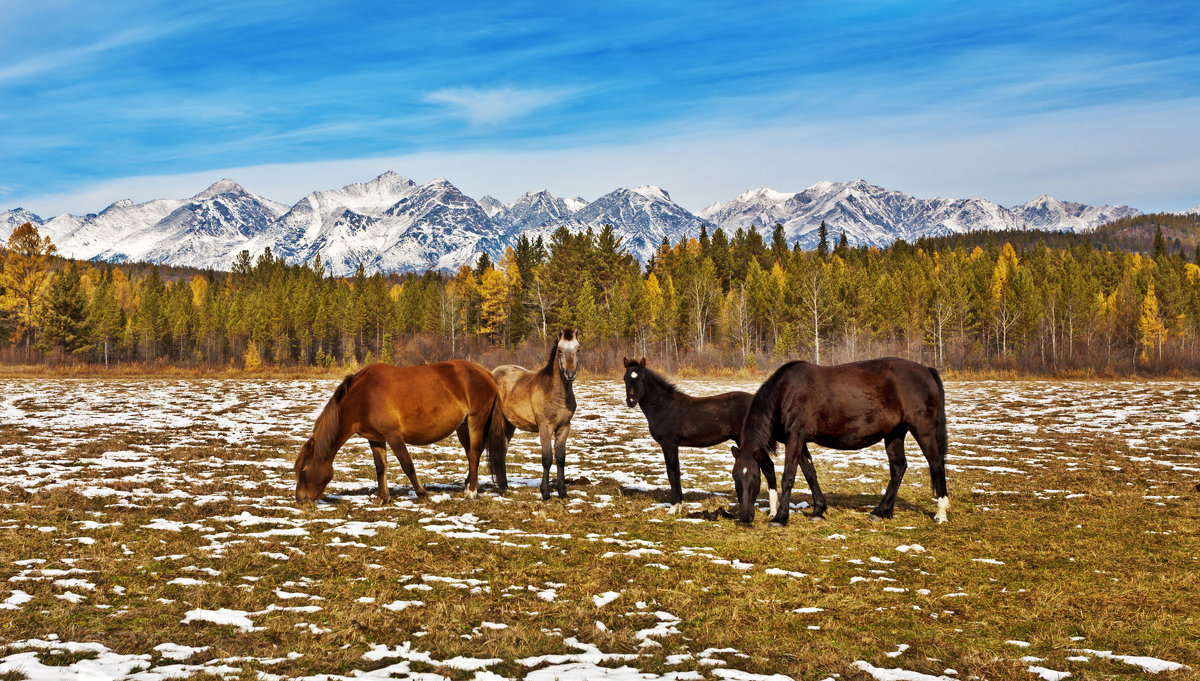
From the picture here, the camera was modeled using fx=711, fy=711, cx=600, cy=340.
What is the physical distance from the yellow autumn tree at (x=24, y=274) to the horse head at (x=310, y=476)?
85.3 meters

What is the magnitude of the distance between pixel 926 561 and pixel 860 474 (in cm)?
714

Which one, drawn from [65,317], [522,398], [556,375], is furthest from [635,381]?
[65,317]

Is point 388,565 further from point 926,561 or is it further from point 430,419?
point 926,561

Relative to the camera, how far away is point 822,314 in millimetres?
77875

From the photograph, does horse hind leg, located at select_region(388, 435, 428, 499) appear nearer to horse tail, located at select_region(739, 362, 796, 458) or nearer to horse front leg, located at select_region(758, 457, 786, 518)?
horse tail, located at select_region(739, 362, 796, 458)

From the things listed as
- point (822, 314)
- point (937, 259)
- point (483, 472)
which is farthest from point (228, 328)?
point (937, 259)

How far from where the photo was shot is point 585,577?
25.0 ft

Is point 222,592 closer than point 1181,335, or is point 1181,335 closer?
point 222,592

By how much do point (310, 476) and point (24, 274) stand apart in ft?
291

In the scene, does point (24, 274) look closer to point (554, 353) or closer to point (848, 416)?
point (554, 353)

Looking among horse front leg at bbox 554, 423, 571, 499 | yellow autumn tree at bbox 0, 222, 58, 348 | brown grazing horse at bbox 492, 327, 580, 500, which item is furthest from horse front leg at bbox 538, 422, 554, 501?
yellow autumn tree at bbox 0, 222, 58, 348

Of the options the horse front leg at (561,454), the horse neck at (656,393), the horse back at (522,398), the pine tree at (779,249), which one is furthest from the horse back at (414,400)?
the pine tree at (779,249)

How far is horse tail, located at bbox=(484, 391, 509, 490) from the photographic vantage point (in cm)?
1281

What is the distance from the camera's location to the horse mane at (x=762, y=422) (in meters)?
10.8
